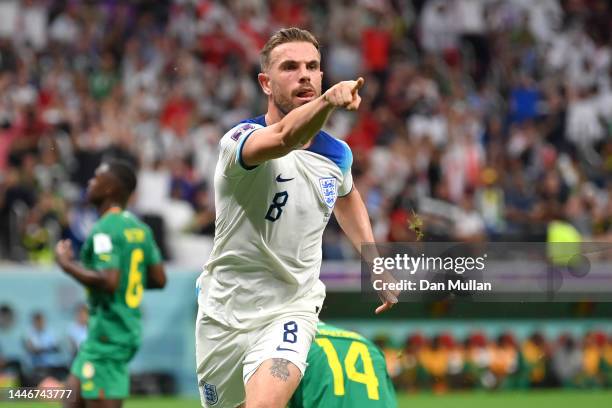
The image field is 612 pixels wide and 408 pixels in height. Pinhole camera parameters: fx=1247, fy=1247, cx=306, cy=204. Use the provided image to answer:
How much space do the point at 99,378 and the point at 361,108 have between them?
35.9 ft

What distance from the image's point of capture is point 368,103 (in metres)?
19.4

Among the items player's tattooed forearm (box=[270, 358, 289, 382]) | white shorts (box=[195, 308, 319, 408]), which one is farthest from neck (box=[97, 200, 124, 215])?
player's tattooed forearm (box=[270, 358, 289, 382])

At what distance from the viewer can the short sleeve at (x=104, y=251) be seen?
8.55 m

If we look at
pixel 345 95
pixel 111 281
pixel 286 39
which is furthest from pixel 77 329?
pixel 345 95

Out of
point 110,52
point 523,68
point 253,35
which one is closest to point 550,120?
point 523,68

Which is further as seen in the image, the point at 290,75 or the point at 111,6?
the point at 111,6

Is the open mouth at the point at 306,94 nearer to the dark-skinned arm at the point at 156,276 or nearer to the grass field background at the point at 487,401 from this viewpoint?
the dark-skinned arm at the point at 156,276

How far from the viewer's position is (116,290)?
341 inches

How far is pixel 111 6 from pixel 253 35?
7.65 feet

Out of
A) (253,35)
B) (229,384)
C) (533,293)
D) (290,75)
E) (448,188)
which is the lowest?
(229,384)

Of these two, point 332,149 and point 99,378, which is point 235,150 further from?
point 99,378

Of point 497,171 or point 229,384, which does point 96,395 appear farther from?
point 497,171

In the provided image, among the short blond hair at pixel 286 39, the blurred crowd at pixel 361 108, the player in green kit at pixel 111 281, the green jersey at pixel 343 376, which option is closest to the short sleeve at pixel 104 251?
the player in green kit at pixel 111 281

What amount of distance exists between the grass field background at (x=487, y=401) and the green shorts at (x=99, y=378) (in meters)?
4.21
